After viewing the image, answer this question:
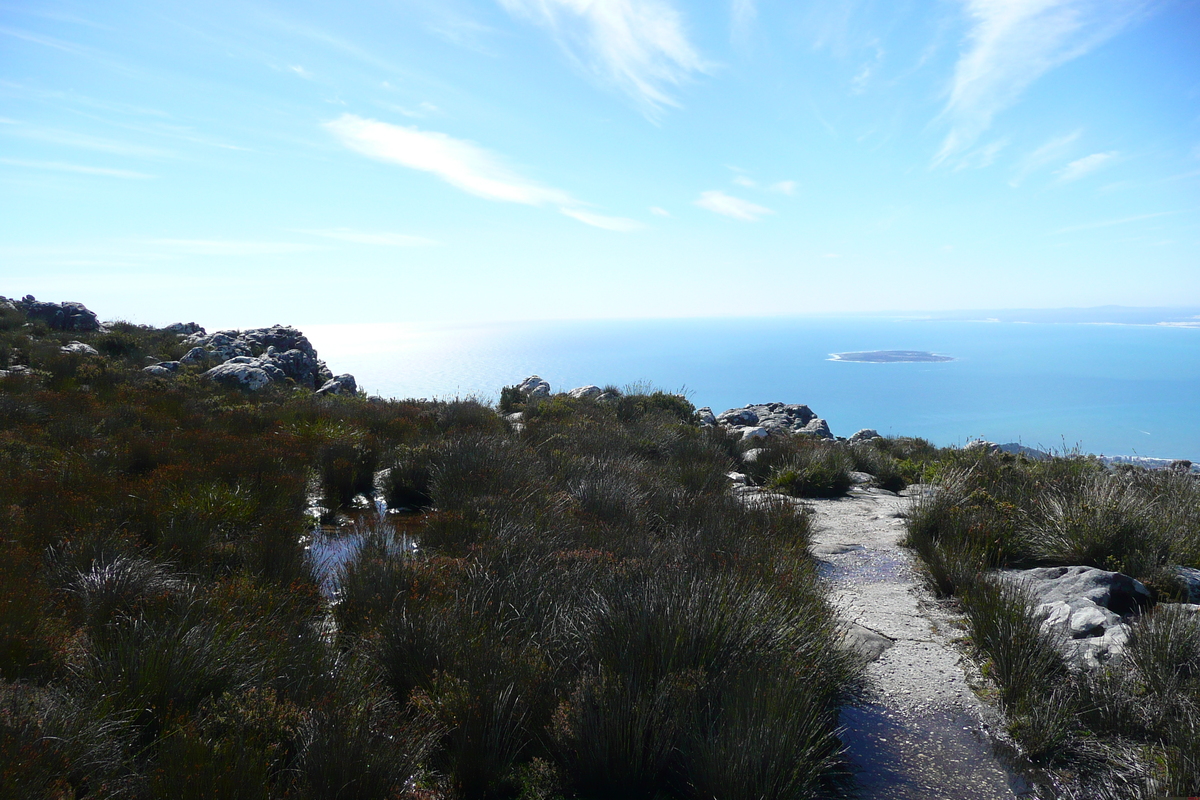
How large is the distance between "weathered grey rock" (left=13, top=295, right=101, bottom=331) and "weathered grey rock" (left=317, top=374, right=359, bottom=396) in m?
13.2

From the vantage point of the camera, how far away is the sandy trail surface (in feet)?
9.69

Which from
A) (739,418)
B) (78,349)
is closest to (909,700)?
(739,418)

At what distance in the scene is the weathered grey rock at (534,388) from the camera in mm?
18812

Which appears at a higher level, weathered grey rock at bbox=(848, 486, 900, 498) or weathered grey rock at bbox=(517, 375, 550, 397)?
weathered grey rock at bbox=(517, 375, 550, 397)

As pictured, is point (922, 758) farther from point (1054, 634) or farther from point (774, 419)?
point (774, 419)

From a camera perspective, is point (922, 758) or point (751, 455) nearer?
point (922, 758)

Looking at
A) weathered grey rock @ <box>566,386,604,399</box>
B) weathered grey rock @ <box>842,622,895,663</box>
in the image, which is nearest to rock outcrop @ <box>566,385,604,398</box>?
weathered grey rock @ <box>566,386,604,399</box>

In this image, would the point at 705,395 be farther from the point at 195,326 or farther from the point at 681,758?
the point at 681,758

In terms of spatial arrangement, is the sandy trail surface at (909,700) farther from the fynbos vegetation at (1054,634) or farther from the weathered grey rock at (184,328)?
the weathered grey rock at (184,328)

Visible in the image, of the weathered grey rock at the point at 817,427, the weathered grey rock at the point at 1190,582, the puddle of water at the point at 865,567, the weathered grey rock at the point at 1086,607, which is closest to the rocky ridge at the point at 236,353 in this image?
the puddle of water at the point at 865,567

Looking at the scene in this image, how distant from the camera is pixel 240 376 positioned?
16531 mm

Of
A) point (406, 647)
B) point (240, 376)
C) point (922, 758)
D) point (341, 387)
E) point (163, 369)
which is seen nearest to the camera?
point (922, 758)

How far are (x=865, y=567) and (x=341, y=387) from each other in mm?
17345

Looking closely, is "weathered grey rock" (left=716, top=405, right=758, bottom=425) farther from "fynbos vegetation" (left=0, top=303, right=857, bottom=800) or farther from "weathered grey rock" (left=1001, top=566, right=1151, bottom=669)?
"weathered grey rock" (left=1001, top=566, right=1151, bottom=669)
